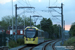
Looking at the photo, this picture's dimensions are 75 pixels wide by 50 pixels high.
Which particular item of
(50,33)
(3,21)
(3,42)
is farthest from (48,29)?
(3,42)

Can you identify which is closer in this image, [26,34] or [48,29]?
[26,34]

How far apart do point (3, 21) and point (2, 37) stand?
7725cm

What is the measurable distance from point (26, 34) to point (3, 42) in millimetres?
7011

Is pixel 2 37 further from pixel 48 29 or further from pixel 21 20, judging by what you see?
pixel 21 20

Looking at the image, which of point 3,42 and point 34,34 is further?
point 34,34

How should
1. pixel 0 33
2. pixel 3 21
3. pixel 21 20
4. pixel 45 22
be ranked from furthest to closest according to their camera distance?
pixel 21 20 < pixel 3 21 < pixel 45 22 < pixel 0 33

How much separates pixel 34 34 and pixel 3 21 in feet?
236

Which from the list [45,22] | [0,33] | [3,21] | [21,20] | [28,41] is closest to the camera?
[0,33]

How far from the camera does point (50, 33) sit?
78.3m

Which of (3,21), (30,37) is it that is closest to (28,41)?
(30,37)

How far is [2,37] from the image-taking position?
24.0 meters

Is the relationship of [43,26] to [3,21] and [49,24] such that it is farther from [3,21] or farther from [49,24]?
[3,21]

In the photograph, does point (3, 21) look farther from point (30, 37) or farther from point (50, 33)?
point (30, 37)

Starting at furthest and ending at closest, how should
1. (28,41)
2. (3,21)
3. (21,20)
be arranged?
(21,20), (3,21), (28,41)
